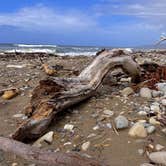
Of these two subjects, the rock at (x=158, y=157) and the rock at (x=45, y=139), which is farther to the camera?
the rock at (x=45, y=139)

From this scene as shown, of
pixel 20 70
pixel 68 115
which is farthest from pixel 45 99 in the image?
pixel 20 70

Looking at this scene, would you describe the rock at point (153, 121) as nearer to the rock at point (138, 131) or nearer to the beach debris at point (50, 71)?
the rock at point (138, 131)

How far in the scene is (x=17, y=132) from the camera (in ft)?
14.3

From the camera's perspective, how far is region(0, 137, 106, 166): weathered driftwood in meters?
3.51

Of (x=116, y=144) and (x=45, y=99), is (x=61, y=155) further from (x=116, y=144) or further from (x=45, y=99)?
(x=45, y=99)

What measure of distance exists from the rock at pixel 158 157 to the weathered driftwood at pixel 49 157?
0.59m

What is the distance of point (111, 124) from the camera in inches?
182

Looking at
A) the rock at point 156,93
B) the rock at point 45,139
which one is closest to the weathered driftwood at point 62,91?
the rock at point 45,139

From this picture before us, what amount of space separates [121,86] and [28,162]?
297cm

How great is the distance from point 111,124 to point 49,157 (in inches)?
49.8

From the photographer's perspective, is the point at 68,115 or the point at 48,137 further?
the point at 68,115

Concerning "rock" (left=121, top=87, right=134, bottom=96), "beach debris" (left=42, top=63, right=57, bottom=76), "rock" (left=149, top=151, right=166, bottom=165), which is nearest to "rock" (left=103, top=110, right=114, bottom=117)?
"rock" (left=121, top=87, right=134, bottom=96)

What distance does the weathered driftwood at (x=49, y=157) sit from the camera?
11.5ft

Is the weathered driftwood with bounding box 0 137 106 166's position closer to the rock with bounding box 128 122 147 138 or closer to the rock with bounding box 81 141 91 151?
the rock with bounding box 81 141 91 151
